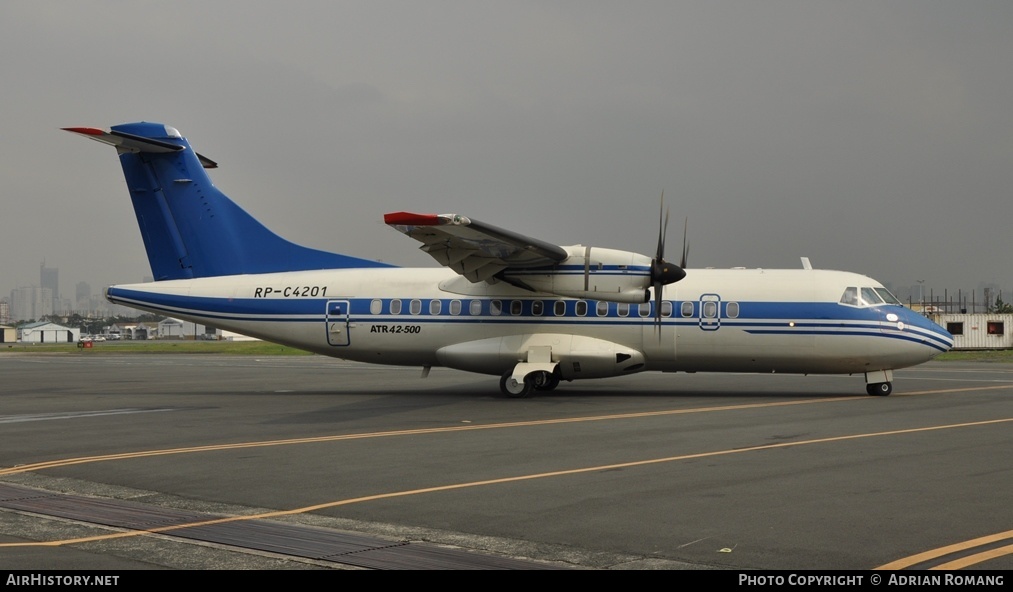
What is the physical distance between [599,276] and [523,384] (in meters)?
3.45

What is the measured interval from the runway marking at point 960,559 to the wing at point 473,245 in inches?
517

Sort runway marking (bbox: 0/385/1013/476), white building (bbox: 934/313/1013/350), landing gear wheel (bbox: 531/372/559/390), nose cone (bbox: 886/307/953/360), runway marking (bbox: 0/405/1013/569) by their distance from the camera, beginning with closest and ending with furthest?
runway marking (bbox: 0/405/1013/569) → runway marking (bbox: 0/385/1013/476) → nose cone (bbox: 886/307/953/360) → landing gear wheel (bbox: 531/372/559/390) → white building (bbox: 934/313/1013/350)

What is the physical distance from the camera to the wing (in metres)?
19.5

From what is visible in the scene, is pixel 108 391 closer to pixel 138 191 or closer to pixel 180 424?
pixel 138 191

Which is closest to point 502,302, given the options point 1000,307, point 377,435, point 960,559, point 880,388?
point 377,435

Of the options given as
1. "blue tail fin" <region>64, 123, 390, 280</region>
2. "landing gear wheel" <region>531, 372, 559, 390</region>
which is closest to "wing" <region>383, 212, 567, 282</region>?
"landing gear wheel" <region>531, 372, 559, 390</region>

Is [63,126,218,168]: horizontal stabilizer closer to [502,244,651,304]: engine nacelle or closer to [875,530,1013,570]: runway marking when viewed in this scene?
[502,244,651,304]: engine nacelle

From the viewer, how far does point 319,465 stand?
41.7 feet

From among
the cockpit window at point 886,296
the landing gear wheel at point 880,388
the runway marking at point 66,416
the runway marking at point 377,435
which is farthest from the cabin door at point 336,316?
the cockpit window at point 886,296

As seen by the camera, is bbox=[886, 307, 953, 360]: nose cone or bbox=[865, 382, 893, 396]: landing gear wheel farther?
bbox=[865, 382, 893, 396]: landing gear wheel

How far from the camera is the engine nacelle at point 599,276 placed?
22516 millimetres

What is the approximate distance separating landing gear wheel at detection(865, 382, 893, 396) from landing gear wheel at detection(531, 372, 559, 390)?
8.23 meters

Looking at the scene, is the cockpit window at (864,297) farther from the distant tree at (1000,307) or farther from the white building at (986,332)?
the distant tree at (1000,307)

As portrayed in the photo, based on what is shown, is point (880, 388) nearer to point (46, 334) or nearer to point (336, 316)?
point (336, 316)
